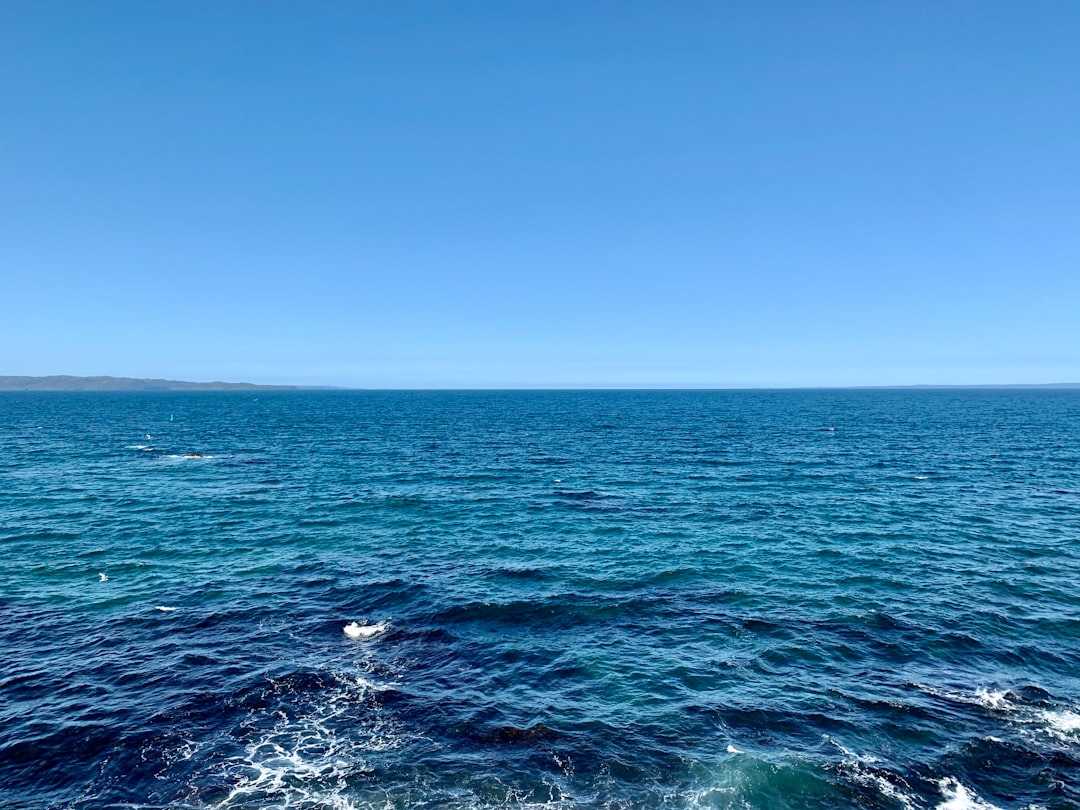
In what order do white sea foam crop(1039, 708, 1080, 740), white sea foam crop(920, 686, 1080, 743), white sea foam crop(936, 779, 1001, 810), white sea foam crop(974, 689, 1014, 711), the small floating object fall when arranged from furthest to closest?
1. the small floating object
2. white sea foam crop(974, 689, 1014, 711)
3. white sea foam crop(920, 686, 1080, 743)
4. white sea foam crop(1039, 708, 1080, 740)
5. white sea foam crop(936, 779, 1001, 810)

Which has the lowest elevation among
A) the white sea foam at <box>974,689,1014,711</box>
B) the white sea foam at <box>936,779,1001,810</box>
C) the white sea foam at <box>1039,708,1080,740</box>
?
the white sea foam at <box>936,779,1001,810</box>

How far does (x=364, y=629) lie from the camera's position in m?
38.3

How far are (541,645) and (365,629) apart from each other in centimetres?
1120

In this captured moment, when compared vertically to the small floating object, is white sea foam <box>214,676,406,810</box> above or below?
below

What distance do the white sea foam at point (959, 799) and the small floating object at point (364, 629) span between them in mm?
29537

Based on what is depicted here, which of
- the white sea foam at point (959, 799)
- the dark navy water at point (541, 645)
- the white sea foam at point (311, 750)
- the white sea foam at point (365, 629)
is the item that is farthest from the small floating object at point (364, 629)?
the white sea foam at point (959, 799)

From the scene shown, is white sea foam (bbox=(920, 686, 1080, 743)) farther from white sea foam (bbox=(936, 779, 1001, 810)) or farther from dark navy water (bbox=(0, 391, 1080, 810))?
white sea foam (bbox=(936, 779, 1001, 810))

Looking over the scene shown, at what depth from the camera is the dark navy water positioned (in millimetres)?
25297

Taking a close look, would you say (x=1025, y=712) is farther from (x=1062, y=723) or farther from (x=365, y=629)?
(x=365, y=629)

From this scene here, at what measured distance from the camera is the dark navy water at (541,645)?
2530cm

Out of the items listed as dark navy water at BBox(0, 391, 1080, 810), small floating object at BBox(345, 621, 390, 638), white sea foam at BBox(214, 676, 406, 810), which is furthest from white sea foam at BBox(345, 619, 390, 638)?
white sea foam at BBox(214, 676, 406, 810)

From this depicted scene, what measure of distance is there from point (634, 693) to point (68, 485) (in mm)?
82750

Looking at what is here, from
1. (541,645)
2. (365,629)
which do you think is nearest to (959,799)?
(541,645)

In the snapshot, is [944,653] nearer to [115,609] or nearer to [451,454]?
[115,609]
